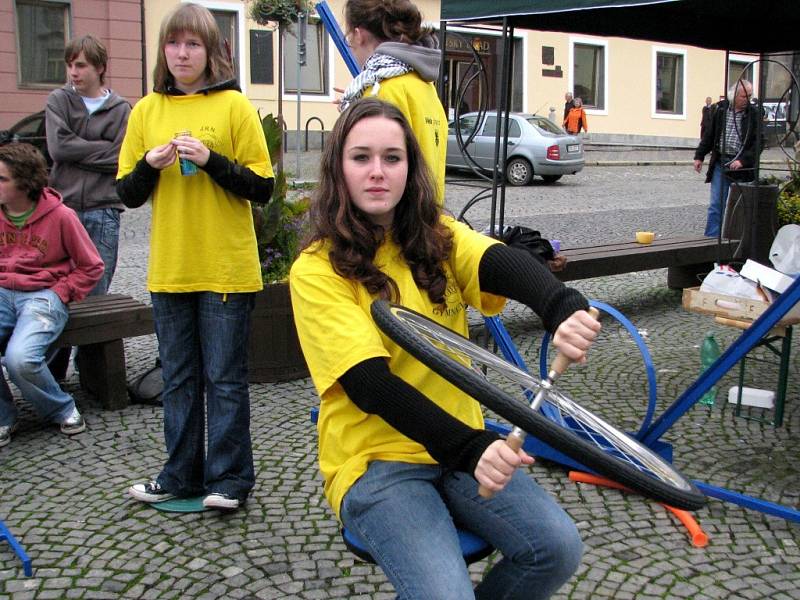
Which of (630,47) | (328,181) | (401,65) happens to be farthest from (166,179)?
(630,47)

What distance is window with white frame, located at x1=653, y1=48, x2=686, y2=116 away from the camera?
100ft

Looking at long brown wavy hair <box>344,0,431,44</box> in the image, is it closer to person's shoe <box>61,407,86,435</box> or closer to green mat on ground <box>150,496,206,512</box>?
green mat on ground <box>150,496,206,512</box>

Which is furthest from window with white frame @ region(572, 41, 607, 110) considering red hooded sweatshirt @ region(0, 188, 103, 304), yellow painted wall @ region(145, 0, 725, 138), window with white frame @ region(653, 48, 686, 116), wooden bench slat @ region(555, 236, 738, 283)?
red hooded sweatshirt @ region(0, 188, 103, 304)

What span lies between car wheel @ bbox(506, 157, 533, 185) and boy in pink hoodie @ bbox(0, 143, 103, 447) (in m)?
14.6

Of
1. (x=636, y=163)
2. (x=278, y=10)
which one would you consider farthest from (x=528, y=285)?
(x=636, y=163)

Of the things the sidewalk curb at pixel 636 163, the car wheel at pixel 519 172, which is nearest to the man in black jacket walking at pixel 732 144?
the car wheel at pixel 519 172

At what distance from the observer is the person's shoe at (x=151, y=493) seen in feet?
12.0

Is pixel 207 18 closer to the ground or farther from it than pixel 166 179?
farther from it

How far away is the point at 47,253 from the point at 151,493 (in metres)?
1.53

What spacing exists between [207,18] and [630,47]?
92.4 feet

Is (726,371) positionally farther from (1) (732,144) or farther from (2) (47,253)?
(1) (732,144)

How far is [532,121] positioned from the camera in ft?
64.1

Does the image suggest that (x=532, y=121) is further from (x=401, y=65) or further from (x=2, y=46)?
(x=401, y=65)

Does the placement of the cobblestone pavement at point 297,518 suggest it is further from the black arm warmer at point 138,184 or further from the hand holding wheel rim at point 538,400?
the hand holding wheel rim at point 538,400
